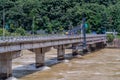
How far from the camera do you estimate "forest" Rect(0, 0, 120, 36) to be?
162625 millimetres

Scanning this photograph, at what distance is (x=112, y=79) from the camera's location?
50.7 m

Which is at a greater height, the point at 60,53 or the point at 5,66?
the point at 5,66

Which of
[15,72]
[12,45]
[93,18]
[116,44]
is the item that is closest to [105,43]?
[116,44]

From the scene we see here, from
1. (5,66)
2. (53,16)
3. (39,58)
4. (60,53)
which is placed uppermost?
(53,16)

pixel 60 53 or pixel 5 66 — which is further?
pixel 60 53

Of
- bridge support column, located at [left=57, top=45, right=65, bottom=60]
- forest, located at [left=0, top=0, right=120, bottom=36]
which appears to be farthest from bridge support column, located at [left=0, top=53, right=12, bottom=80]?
forest, located at [left=0, top=0, right=120, bottom=36]

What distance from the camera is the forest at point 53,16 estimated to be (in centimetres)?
16262

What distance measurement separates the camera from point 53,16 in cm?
18125

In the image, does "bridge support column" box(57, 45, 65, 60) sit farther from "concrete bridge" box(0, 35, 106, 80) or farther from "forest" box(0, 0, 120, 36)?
"forest" box(0, 0, 120, 36)

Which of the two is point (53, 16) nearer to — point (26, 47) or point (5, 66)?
Result: point (26, 47)

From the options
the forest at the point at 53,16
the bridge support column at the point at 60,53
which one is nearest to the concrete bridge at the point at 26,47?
the bridge support column at the point at 60,53

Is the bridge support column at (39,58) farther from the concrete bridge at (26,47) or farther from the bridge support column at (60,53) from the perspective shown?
the bridge support column at (60,53)

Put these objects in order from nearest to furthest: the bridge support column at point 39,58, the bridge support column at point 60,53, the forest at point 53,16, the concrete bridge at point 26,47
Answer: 1. the concrete bridge at point 26,47
2. the bridge support column at point 39,58
3. the bridge support column at point 60,53
4. the forest at point 53,16

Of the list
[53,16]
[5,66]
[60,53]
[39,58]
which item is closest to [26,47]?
[5,66]
